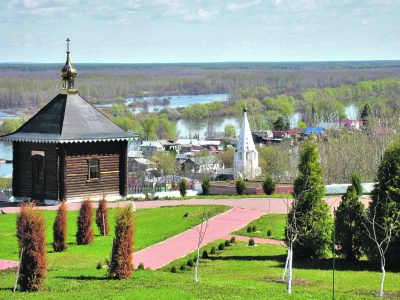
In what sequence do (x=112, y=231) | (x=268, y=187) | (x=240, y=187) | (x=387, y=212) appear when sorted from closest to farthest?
(x=387, y=212), (x=112, y=231), (x=268, y=187), (x=240, y=187)

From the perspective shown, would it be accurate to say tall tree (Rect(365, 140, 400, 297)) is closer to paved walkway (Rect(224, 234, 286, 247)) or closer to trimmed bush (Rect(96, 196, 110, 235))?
paved walkway (Rect(224, 234, 286, 247))

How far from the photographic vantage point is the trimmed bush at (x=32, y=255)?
47.7 feet

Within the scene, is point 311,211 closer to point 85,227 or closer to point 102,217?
point 85,227

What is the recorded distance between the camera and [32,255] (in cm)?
1457

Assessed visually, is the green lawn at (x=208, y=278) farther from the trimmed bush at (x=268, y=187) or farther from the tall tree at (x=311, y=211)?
the trimmed bush at (x=268, y=187)

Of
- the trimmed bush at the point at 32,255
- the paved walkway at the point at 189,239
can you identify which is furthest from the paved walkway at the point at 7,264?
the trimmed bush at the point at 32,255

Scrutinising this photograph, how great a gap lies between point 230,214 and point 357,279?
30.1ft

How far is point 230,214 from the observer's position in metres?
25.6

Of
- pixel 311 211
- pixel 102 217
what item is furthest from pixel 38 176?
pixel 311 211

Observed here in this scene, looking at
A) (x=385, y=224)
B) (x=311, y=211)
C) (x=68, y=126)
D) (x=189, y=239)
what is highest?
(x=68, y=126)

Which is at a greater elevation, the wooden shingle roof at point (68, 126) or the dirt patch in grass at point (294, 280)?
the wooden shingle roof at point (68, 126)

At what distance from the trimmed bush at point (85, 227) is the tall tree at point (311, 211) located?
16.1ft

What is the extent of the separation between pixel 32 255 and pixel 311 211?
6835 mm

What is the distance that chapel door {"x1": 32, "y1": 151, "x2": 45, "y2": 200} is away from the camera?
27.7 m
